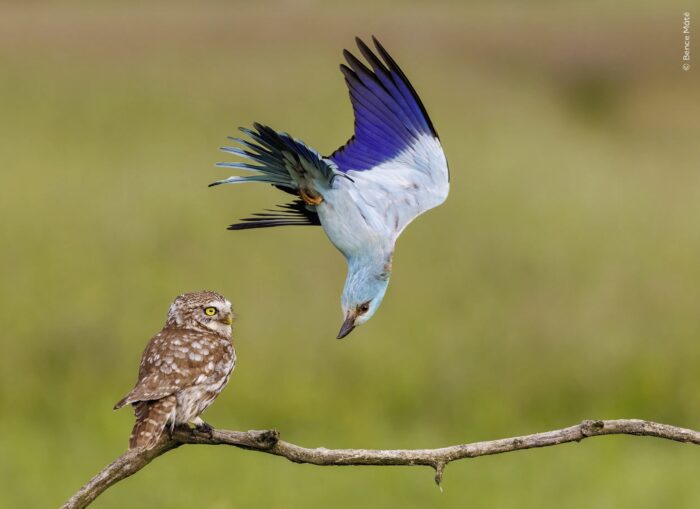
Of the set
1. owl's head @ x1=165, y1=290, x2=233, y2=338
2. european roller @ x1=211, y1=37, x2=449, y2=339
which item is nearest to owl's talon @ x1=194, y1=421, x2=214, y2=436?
owl's head @ x1=165, y1=290, x2=233, y2=338

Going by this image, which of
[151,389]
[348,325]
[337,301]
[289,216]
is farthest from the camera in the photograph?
[337,301]

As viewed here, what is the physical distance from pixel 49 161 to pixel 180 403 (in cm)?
1789

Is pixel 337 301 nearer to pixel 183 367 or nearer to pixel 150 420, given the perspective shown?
pixel 183 367

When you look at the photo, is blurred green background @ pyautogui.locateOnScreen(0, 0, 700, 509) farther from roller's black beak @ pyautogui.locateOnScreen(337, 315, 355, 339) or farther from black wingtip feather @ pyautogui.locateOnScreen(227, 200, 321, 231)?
roller's black beak @ pyautogui.locateOnScreen(337, 315, 355, 339)

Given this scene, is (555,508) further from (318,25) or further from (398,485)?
(318,25)

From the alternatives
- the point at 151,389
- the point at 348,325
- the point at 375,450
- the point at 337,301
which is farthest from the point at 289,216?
the point at 337,301

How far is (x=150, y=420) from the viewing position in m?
4.58

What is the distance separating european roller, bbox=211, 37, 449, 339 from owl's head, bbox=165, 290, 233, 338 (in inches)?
39.3

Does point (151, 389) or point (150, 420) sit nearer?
point (150, 420)

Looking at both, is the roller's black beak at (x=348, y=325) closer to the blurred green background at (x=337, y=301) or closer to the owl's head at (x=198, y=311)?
the owl's head at (x=198, y=311)

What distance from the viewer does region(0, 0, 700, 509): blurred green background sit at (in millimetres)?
13914

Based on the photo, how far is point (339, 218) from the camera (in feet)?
12.9

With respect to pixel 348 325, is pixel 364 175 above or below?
above

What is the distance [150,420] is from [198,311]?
81cm
